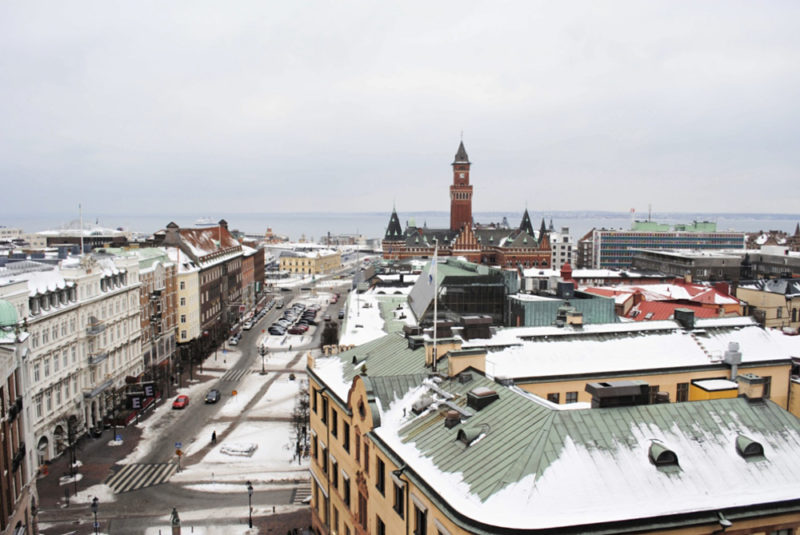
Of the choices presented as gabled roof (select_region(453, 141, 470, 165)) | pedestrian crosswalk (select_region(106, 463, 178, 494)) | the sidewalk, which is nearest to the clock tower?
gabled roof (select_region(453, 141, 470, 165))

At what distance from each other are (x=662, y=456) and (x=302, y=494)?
31.4 meters

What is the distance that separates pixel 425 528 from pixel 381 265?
303 ft

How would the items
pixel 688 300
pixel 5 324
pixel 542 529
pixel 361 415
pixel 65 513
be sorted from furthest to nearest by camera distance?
pixel 688 300 < pixel 65 513 < pixel 5 324 < pixel 361 415 < pixel 542 529

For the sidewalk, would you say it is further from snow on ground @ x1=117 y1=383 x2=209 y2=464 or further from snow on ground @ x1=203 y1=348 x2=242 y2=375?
snow on ground @ x1=203 y1=348 x2=242 y2=375

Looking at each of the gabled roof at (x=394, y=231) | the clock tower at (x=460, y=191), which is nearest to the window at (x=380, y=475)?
the gabled roof at (x=394, y=231)

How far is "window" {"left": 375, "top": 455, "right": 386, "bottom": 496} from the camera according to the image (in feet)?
78.3

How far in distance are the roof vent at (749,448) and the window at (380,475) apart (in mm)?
12156

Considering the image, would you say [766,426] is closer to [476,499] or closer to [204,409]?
[476,499]

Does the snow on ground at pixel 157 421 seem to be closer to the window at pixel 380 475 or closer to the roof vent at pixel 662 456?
the window at pixel 380 475

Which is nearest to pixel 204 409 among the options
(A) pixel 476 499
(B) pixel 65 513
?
(B) pixel 65 513

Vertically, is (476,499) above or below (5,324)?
below

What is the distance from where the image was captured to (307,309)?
128 meters

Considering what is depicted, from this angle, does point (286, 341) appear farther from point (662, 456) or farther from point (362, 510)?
point (662, 456)

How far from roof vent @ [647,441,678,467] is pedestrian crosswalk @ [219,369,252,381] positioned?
63205 mm
